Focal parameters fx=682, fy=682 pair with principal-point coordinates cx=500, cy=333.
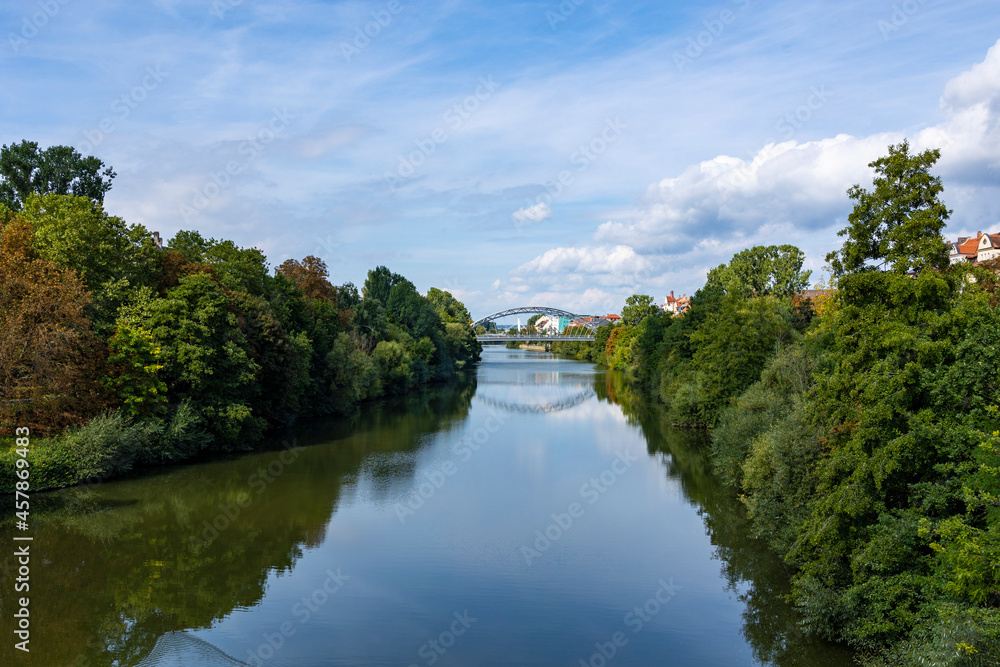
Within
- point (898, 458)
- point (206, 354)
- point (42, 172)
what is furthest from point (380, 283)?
point (898, 458)

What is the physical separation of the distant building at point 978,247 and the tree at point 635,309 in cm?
3510

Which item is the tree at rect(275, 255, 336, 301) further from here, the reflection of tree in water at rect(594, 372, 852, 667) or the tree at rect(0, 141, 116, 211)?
the reflection of tree in water at rect(594, 372, 852, 667)

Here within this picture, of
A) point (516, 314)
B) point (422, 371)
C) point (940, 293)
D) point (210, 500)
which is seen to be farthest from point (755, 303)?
point (516, 314)

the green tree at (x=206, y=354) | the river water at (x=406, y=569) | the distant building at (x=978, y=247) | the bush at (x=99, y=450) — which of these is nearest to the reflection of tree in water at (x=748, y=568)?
the river water at (x=406, y=569)

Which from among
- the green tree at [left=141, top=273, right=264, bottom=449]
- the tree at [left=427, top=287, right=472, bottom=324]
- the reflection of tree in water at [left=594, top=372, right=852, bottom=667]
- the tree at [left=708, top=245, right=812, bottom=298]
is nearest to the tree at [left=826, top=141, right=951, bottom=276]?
the reflection of tree in water at [left=594, top=372, right=852, bottom=667]

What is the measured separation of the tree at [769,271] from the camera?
54.1 meters

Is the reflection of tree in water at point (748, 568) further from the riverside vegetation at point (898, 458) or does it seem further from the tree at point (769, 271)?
the tree at point (769, 271)

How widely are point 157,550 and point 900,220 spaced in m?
21.0

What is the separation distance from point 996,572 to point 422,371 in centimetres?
5890

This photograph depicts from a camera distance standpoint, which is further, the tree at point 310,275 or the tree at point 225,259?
the tree at point 310,275

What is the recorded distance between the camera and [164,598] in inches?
579

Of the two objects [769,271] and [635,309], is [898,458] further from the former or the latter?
[635,309]

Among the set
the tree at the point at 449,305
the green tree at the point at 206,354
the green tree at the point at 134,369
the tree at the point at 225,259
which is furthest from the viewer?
the tree at the point at 449,305

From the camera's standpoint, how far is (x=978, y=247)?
58.0 metres
